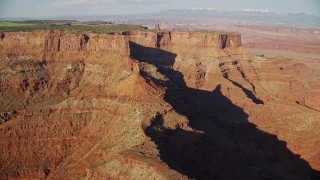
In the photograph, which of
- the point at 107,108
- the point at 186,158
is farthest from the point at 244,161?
the point at 107,108

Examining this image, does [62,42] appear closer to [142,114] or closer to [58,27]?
[58,27]

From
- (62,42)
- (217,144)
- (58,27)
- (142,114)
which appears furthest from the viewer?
(58,27)

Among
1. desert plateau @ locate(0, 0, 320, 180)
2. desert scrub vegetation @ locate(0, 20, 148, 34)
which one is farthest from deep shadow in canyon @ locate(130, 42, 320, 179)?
desert scrub vegetation @ locate(0, 20, 148, 34)

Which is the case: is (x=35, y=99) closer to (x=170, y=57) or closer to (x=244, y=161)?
(x=244, y=161)

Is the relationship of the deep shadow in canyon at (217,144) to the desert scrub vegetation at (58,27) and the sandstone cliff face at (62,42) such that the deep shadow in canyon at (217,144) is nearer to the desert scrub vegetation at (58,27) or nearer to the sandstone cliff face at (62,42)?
the desert scrub vegetation at (58,27)

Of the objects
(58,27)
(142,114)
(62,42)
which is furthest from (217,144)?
(58,27)

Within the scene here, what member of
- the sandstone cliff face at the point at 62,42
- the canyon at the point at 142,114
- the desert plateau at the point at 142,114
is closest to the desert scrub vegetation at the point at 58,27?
the canyon at the point at 142,114
